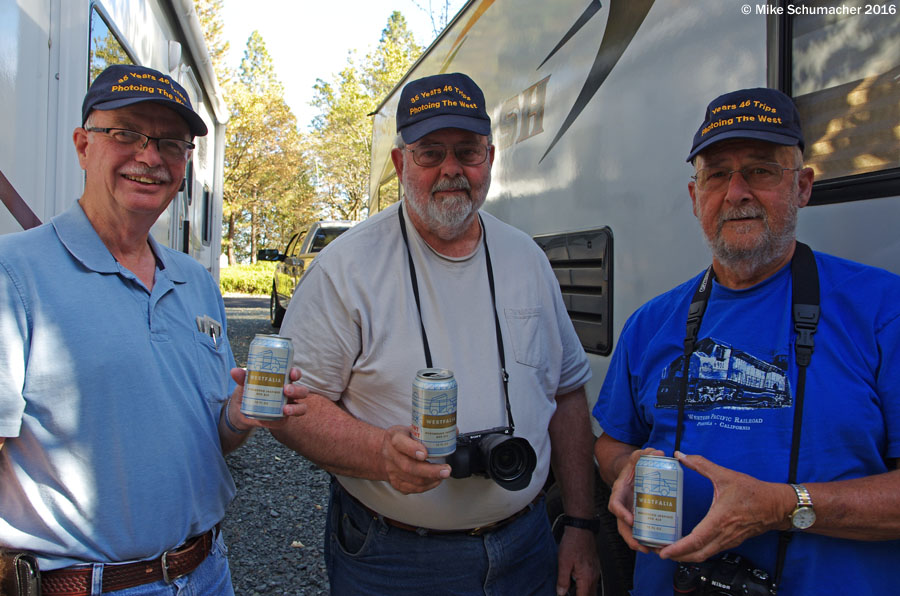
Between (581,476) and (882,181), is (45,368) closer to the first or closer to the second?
(581,476)

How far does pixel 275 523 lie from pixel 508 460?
9.42ft

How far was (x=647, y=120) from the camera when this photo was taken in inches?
91.6

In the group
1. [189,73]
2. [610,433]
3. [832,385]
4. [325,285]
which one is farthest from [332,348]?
[189,73]

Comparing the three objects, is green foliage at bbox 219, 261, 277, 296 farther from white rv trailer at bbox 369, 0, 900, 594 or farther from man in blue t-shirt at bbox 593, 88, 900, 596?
man in blue t-shirt at bbox 593, 88, 900, 596

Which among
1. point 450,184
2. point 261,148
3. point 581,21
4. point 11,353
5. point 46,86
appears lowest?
point 11,353

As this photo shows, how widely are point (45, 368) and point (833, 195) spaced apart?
1959 mm

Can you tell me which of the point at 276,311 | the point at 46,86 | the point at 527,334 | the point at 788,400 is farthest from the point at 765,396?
the point at 276,311

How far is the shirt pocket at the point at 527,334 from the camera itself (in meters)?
2.01

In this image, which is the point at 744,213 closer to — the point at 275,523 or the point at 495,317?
the point at 495,317

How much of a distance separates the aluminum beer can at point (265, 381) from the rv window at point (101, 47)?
4.93ft

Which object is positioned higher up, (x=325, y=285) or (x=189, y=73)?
(x=189, y=73)

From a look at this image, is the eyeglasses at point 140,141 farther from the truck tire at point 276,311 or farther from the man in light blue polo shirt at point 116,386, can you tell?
the truck tire at point 276,311

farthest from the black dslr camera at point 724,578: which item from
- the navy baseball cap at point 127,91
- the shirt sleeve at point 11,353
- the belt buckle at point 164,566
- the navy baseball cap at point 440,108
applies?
the navy baseball cap at point 127,91

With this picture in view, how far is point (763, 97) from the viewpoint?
1706 millimetres
